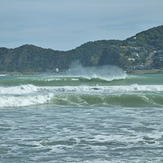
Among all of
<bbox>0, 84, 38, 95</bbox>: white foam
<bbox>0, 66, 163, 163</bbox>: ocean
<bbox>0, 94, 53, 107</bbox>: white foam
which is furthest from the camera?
<bbox>0, 84, 38, 95</bbox>: white foam

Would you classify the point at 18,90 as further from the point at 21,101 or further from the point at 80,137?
the point at 80,137

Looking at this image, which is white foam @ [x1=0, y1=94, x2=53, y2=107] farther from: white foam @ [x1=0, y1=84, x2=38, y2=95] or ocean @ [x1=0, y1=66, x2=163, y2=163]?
white foam @ [x1=0, y1=84, x2=38, y2=95]

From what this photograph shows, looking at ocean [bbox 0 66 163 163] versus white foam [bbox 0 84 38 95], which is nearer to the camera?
ocean [bbox 0 66 163 163]

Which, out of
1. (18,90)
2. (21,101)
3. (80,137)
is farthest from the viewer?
(18,90)

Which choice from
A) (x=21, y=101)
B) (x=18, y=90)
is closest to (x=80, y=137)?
(x=21, y=101)

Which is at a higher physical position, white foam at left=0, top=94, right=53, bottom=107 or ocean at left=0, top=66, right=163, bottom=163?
white foam at left=0, top=94, right=53, bottom=107

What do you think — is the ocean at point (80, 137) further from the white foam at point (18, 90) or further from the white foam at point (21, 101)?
the white foam at point (18, 90)

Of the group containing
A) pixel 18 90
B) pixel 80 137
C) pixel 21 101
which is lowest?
pixel 80 137

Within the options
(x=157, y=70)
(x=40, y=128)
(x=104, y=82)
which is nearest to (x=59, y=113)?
(x=40, y=128)

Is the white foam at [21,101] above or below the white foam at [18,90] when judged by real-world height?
below

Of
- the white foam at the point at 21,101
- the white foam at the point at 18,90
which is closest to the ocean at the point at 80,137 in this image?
the white foam at the point at 21,101

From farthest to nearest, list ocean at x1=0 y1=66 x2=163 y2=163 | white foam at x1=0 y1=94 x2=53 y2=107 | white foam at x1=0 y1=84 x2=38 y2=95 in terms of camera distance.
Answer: white foam at x1=0 y1=84 x2=38 y2=95 → white foam at x1=0 y1=94 x2=53 y2=107 → ocean at x1=0 y1=66 x2=163 y2=163

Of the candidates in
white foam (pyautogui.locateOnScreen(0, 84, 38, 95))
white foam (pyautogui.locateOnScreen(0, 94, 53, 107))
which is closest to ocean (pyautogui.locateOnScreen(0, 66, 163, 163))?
white foam (pyautogui.locateOnScreen(0, 94, 53, 107))

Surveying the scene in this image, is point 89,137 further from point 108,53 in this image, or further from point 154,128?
point 108,53
